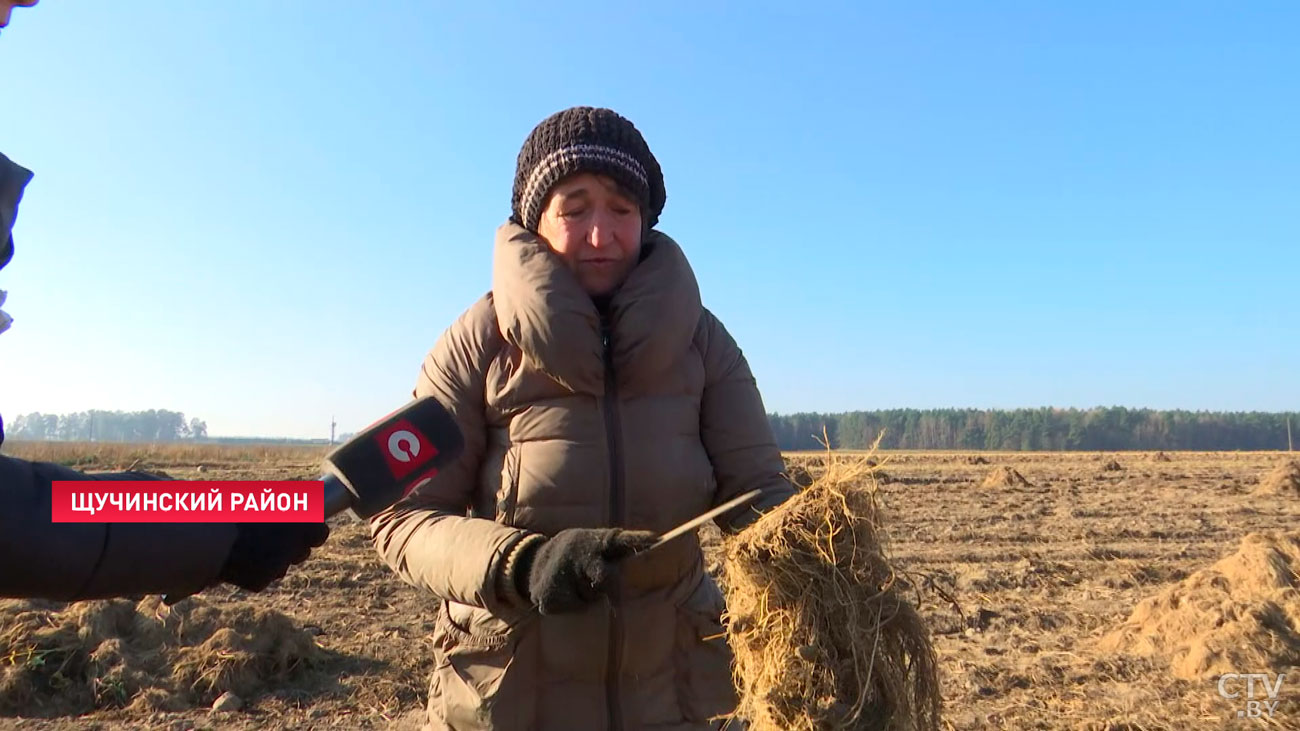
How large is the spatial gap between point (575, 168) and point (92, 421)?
503 feet

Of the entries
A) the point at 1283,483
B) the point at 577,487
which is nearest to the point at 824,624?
the point at 577,487

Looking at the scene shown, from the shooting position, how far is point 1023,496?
1561 centimetres

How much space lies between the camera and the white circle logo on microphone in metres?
1.56

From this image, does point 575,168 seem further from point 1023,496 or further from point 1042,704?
point 1023,496

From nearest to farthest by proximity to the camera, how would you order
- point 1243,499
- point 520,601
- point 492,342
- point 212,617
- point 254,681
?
point 520,601, point 492,342, point 254,681, point 212,617, point 1243,499

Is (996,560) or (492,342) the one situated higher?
(492,342)

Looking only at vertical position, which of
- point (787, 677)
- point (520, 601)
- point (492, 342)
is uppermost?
point (492, 342)

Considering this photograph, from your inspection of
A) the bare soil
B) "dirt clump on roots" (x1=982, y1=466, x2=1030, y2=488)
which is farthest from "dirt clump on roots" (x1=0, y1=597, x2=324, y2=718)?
"dirt clump on roots" (x1=982, y1=466, x2=1030, y2=488)

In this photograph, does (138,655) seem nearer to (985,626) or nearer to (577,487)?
(577,487)

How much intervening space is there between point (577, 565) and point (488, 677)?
50cm

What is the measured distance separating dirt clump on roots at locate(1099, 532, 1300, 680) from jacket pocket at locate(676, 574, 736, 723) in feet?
15.9

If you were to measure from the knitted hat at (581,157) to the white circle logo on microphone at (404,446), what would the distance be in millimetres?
917

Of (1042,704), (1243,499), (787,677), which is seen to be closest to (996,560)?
(1042,704)

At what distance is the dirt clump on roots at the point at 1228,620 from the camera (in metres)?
5.37
